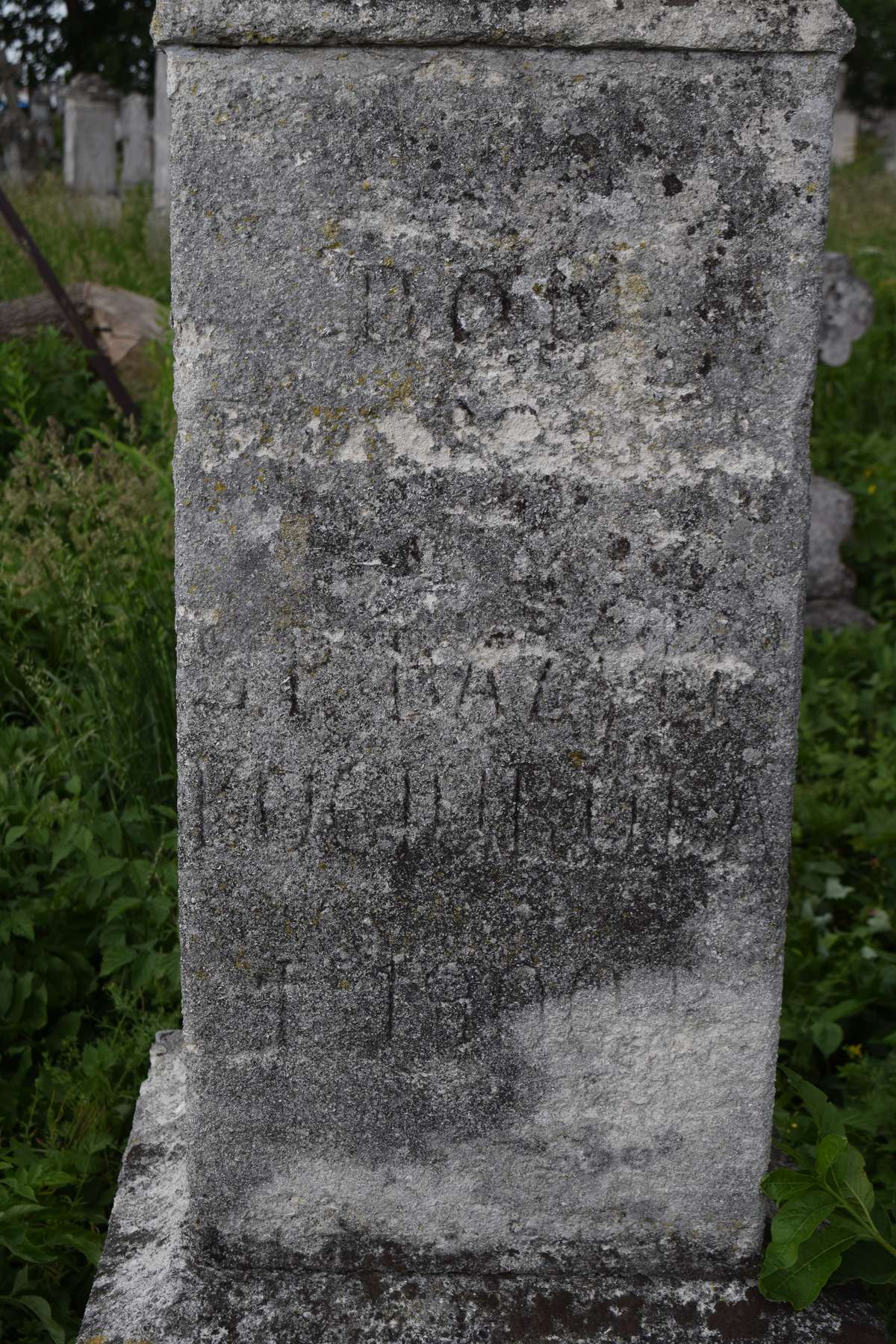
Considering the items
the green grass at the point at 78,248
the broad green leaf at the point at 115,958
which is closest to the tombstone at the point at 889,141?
the green grass at the point at 78,248

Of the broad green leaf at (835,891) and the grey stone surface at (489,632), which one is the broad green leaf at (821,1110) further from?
the broad green leaf at (835,891)

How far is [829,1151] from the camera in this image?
5.54 ft

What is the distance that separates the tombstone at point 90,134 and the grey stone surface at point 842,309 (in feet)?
25.5

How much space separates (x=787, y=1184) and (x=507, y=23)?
1.57m

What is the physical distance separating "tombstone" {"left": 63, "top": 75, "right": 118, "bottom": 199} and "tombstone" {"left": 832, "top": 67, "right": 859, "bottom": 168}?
817 centimetres

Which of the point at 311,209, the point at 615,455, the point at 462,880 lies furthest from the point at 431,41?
the point at 462,880

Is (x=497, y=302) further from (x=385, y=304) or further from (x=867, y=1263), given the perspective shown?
(x=867, y=1263)

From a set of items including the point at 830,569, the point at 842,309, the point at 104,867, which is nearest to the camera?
the point at 104,867

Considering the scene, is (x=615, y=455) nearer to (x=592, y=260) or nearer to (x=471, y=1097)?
(x=592, y=260)

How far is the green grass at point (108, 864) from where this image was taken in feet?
7.50

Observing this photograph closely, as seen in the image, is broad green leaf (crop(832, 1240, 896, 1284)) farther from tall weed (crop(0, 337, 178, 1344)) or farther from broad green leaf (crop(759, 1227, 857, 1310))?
tall weed (crop(0, 337, 178, 1344))

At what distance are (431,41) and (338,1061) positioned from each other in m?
1.37

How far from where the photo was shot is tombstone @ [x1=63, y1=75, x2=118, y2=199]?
11.3 meters

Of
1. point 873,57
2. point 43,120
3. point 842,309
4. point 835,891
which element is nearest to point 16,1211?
point 835,891
